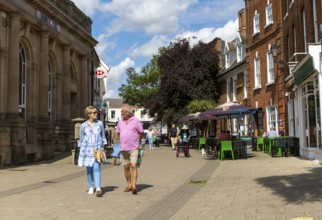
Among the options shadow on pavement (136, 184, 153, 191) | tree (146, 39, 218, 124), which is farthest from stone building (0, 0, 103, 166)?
shadow on pavement (136, 184, 153, 191)

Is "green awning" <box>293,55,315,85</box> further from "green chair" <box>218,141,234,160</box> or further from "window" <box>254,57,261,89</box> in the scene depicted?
"window" <box>254,57,261,89</box>

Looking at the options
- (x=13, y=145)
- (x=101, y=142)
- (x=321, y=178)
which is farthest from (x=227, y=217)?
(x=13, y=145)

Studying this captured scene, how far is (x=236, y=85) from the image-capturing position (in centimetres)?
3275

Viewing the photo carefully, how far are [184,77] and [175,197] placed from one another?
27910 millimetres

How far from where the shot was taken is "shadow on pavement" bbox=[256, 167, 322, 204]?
26.1 ft

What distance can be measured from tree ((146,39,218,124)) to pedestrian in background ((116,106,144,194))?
85.8 ft

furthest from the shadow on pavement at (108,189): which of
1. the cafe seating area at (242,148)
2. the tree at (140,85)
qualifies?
the tree at (140,85)

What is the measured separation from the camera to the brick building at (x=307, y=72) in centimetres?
1515

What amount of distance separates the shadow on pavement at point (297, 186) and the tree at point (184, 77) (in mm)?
23835

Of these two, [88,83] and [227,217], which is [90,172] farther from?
[88,83]

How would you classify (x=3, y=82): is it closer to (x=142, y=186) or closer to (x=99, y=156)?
(x=142, y=186)

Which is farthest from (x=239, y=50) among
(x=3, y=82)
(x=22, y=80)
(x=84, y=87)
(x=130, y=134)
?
(x=130, y=134)

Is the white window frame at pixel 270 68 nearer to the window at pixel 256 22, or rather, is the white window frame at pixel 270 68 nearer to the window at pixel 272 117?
the window at pixel 272 117

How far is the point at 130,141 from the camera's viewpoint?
9.02m
